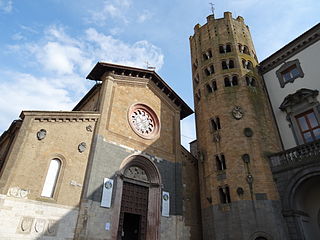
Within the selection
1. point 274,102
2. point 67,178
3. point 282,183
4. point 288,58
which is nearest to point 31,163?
point 67,178

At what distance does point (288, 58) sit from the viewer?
1845 centimetres

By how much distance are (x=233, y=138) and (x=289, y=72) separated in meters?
6.76

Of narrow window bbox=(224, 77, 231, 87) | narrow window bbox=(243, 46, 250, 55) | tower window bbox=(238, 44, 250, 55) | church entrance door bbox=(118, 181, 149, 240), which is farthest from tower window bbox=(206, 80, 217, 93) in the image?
church entrance door bbox=(118, 181, 149, 240)

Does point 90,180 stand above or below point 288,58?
below

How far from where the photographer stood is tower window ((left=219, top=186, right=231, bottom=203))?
15.4 m

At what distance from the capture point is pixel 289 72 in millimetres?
18094

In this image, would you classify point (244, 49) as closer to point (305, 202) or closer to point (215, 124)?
point (215, 124)

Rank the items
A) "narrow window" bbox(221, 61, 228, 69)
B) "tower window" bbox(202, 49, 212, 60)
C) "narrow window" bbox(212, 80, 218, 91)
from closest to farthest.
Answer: "narrow window" bbox(212, 80, 218, 91) < "narrow window" bbox(221, 61, 228, 69) < "tower window" bbox(202, 49, 212, 60)

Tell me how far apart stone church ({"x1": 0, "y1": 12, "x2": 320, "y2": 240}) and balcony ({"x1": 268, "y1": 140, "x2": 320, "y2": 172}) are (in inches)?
2.3

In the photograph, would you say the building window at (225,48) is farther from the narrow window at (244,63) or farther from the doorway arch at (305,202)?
the doorway arch at (305,202)

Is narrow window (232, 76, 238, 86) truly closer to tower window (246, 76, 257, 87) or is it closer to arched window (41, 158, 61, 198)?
tower window (246, 76, 257, 87)

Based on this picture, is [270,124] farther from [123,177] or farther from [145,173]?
[123,177]

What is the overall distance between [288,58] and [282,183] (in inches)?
378

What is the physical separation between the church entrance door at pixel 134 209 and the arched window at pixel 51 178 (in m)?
3.96
